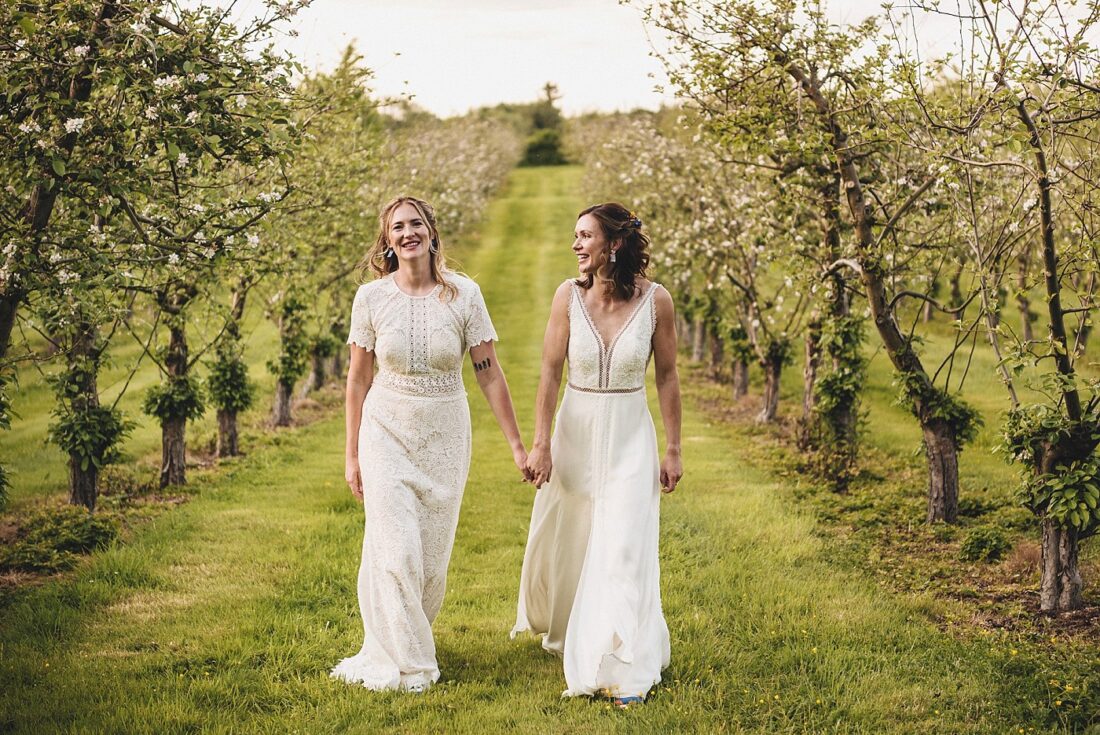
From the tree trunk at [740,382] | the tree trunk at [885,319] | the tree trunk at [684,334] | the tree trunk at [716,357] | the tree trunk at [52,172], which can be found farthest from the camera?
the tree trunk at [684,334]

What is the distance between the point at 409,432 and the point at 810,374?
10016 mm

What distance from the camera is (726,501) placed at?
432 inches

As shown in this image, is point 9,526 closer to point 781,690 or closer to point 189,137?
point 189,137

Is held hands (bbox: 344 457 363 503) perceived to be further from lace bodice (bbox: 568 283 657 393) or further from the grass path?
lace bodice (bbox: 568 283 657 393)

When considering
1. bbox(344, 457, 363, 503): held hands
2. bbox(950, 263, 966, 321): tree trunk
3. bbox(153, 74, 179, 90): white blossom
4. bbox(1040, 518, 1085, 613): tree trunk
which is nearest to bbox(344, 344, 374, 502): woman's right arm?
bbox(344, 457, 363, 503): held hands

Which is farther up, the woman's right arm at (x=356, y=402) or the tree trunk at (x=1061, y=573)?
the woman's right arm at (x=356, y=402)

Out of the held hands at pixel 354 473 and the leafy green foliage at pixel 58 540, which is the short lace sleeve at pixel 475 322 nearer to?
the held hands at pixel 354 473

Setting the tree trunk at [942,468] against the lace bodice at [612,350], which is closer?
the lace bodice at [612,350]

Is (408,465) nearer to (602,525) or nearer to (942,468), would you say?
(602,525)

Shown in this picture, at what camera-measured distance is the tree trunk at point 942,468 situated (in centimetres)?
970

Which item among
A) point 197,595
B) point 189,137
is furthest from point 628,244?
point 197,595

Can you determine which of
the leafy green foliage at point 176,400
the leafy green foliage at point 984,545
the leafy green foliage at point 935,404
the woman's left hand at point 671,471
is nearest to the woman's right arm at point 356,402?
the woman's left hand at point 671,471

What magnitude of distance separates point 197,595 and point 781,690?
4.43 m

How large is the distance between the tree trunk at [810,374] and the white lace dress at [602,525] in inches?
322
